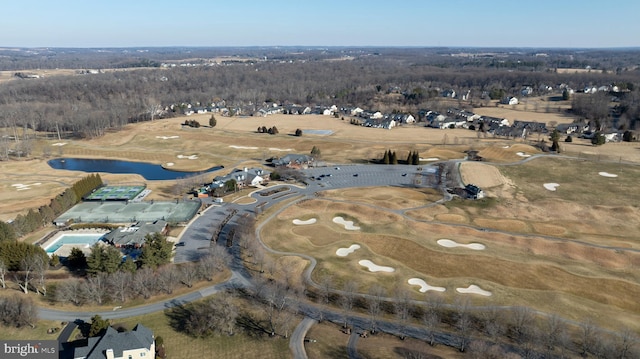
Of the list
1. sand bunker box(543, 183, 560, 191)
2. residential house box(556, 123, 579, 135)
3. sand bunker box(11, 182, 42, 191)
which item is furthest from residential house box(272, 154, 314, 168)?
residential house box(556, 123, 579, 135)

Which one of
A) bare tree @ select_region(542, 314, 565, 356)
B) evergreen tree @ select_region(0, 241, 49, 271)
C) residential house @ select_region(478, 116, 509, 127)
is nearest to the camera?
bare tree @ select_region(542, 314, 565, 356)

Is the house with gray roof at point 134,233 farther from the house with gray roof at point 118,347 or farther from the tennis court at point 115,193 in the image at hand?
the house with gray roof at point 118,347

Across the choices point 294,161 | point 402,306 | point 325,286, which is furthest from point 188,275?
point 294,161

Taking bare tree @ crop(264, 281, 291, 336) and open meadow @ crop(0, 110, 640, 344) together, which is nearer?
bare tree @ crop(264, 281, 291, 336)

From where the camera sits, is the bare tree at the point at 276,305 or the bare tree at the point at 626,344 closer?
the bare tree at the point at 626,344

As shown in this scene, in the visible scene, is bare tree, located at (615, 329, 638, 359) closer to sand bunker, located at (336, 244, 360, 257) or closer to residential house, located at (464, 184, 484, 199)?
sand bunker, located at (336, 244, 360, 257)

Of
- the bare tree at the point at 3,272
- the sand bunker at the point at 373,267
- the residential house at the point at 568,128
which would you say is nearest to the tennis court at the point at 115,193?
the bare tree at the point at 3,272

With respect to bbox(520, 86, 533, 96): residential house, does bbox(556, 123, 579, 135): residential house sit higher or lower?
lower
